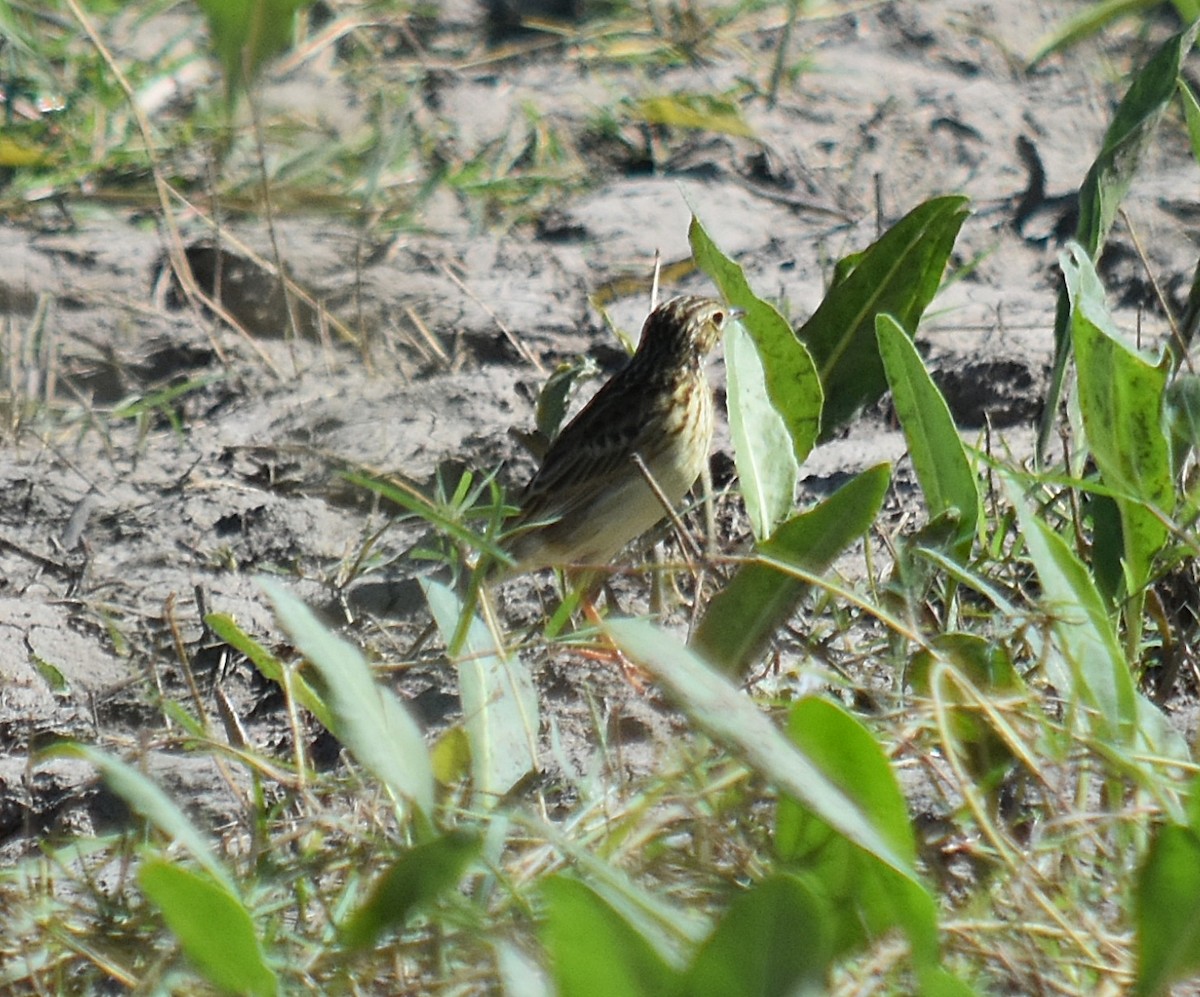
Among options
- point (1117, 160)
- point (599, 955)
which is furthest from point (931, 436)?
point (599, 955)

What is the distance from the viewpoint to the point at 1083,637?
2.55m

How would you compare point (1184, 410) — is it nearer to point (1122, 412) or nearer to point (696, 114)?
point (1122, 412)

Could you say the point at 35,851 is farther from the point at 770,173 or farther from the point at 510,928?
the point at 770,173

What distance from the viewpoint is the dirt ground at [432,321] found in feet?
11.7

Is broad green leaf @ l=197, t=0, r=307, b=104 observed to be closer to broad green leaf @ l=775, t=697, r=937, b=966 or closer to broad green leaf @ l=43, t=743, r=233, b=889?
broad green leaf @ l=43, t=743, r=233, b=889

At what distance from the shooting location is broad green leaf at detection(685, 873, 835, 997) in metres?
1.75

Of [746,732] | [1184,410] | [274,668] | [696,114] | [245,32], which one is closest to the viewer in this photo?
[746,732]

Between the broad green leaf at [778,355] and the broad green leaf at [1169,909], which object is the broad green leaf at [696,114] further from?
the broad green leaf at [1169,909]

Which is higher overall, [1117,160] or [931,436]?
[1117,160]

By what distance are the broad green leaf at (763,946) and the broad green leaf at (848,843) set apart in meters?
0.21

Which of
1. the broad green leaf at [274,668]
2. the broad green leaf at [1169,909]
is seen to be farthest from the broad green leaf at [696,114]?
the broad green leaf at [1169,909]

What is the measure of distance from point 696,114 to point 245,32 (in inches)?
94.2

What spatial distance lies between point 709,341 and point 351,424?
95 centimetres

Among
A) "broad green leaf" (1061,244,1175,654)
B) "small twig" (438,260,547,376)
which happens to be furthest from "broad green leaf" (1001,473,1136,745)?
"small twig" (438,260,547,376)
